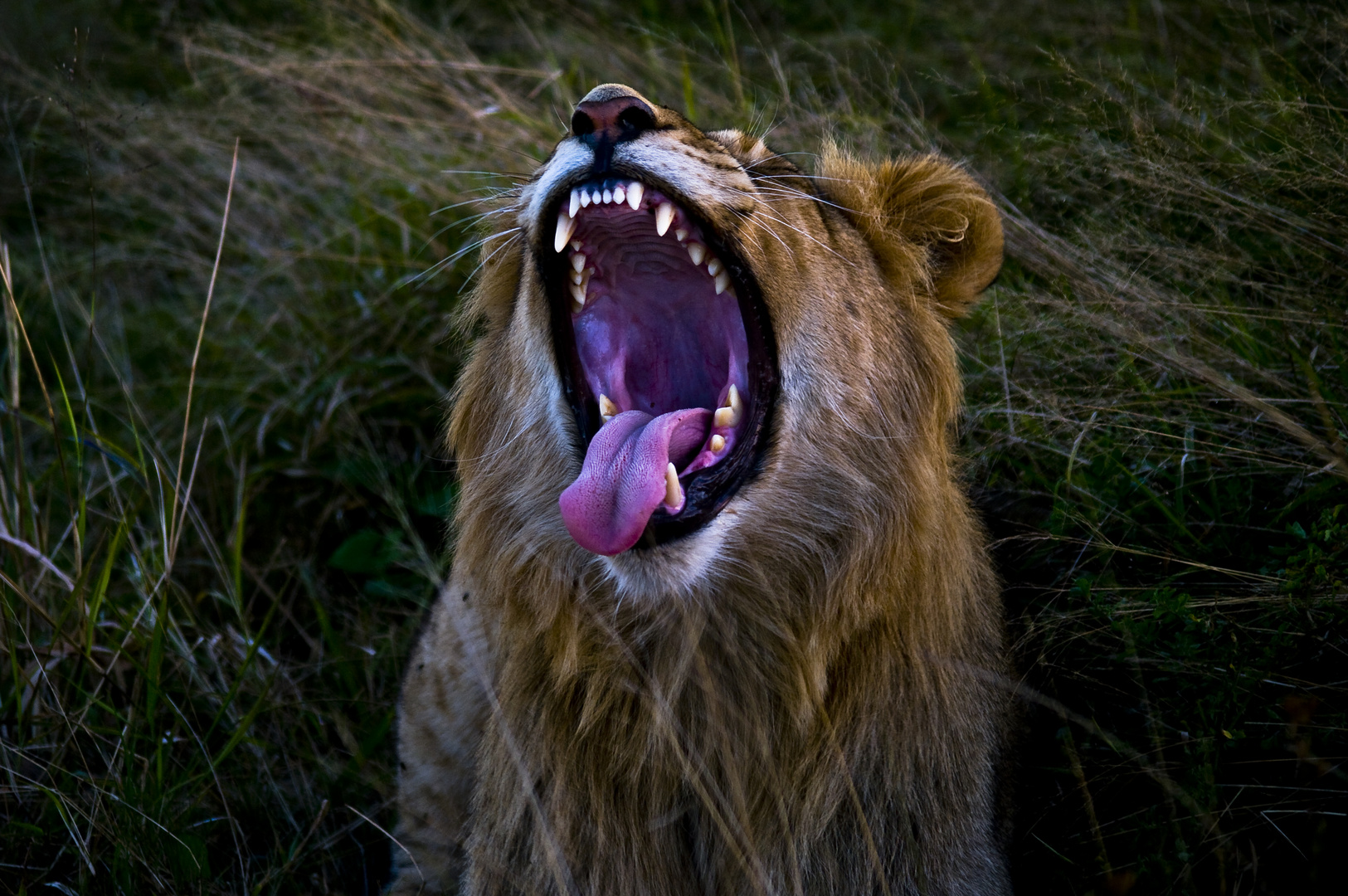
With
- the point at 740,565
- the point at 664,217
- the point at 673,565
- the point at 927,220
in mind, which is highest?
the point at 664,217

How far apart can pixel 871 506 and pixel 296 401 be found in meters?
3.18

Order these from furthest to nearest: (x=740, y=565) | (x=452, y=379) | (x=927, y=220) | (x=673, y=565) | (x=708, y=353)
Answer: (x=452, y=379), (x=708, y=353), (x=927, y=220), (x=740, y=565), (x=673, y=565)

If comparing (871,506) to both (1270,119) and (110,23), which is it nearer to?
(1270,119)

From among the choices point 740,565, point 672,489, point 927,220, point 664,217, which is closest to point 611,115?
point 664,217

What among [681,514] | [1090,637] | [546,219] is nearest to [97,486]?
[546,219]

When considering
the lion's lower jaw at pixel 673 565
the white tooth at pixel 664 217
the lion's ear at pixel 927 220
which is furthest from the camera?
the lion's ear at pixel 927 220

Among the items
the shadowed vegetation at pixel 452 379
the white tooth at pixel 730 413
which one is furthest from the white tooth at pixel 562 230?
the white tooth at pixel 730 413

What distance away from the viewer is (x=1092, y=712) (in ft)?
9.90

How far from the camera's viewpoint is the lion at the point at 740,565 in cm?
265

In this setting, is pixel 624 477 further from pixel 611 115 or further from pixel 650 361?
pixel 611 115

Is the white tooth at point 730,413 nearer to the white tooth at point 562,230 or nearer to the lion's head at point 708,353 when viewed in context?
the lion's head at point 708,353

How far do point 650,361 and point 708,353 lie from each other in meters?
0.16

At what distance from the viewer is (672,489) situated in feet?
8.55

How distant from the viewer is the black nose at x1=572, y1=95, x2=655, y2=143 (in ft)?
8.57
